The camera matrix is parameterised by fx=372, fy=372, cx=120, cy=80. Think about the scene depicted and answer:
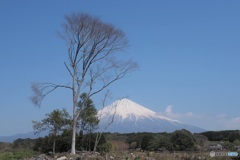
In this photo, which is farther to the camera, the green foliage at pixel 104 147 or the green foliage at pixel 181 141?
the green foliage at pixel 181 141

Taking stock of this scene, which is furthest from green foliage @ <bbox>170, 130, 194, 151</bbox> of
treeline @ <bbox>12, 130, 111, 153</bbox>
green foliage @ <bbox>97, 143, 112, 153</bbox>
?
treeline @ <bbox>12, 130, 111, 153</bbox>

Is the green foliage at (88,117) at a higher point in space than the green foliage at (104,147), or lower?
higher

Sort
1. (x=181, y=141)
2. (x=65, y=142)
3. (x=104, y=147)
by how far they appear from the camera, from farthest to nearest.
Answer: (x=181, y=141), (x=65, y=142), (x=104, y=147)

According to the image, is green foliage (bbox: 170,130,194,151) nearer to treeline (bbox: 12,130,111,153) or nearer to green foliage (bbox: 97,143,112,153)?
green foliage (bbox: 97,143,112,153)

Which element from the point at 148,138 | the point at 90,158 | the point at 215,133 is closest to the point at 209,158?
the point at 90,158

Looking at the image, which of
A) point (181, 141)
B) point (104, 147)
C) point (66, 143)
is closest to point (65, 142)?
point (66, 143)

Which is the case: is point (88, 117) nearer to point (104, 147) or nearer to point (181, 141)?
point (104, 147)

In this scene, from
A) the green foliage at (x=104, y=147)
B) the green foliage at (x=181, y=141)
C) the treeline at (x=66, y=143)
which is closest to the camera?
the green foliage at (x=104, y=147)

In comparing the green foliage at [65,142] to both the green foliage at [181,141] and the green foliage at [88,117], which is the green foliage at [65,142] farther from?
the green foliage at [181,141]

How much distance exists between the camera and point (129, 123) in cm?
5728

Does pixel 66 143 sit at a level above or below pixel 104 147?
above

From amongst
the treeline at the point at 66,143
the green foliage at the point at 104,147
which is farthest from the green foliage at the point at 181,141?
the treeline at the point at 66,143

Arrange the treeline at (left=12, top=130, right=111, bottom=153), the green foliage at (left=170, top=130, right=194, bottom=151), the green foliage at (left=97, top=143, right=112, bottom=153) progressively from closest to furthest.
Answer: the green foliage at (left=97, top=143, right=112, bottom=153), the treeline at (left=12, top=130, right=111, bottom=153), the green foliage at (left=170, top=130, right=194, bottom=151)

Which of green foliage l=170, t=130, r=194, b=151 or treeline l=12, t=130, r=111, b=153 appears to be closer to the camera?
treeline l=12, t=130, r=111, b=153
